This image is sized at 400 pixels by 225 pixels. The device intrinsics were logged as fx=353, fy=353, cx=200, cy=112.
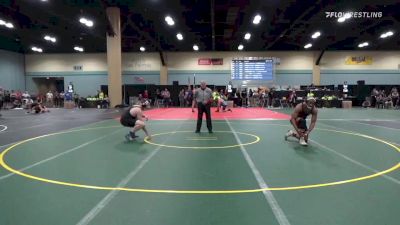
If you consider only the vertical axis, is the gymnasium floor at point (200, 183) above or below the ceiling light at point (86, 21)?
below

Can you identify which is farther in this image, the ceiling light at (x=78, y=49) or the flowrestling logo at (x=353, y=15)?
the ceiling light at (x=78, y=49)

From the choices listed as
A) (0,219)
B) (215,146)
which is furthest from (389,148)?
(0,219)

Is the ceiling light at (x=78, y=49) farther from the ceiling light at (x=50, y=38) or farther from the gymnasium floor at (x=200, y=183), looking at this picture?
the gymnasium floor at (x=200, y=183)

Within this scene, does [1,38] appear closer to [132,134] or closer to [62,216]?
[132,134]

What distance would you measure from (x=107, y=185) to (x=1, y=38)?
2983 cm

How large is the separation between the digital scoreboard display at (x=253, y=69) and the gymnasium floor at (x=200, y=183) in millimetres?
27100

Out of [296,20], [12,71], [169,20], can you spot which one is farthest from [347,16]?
[12,71]

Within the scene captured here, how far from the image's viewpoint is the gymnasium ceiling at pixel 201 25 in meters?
19.6

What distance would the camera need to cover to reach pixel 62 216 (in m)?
3.59

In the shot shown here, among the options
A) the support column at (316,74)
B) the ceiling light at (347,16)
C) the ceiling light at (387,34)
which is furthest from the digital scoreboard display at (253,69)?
the ceiling light at (347,16)

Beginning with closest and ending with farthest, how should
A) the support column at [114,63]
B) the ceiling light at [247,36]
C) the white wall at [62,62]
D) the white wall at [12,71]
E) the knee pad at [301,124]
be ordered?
1. the knee pad at [301,124]
2. the support column at [114,63]
3. the ceiling light at [247,36]
4. the white wall at [12,71]
5. the white wall at [62,62]

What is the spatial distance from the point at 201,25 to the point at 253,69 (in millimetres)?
11541

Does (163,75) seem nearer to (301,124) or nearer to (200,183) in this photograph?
(301,124)

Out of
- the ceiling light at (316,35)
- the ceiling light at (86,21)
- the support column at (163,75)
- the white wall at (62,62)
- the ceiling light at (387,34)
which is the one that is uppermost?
the ceiling light at (387,34)
